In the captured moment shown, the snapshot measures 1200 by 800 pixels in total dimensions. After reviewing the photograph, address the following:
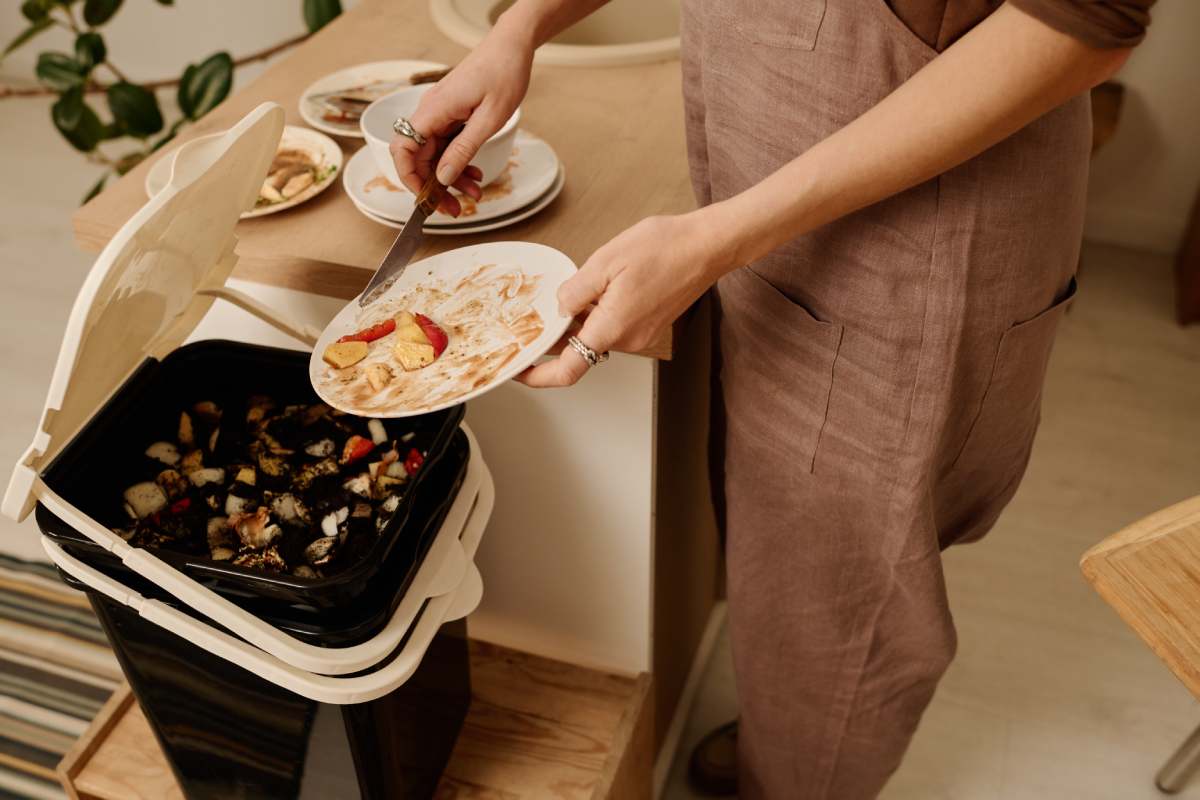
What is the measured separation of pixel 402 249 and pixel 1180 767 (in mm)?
1325

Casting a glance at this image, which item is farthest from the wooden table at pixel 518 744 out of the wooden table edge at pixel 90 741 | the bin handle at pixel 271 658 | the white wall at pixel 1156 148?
the white wall at pixel 1156 148

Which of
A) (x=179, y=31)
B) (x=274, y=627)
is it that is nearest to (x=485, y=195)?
(x=274, y=627)

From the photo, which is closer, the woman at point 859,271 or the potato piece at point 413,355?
the woman at point 859,271

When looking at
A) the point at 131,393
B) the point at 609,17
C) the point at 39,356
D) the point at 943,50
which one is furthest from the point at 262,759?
the point at 39,356

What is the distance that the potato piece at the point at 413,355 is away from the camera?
861mm

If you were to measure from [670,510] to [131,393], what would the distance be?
0.61m

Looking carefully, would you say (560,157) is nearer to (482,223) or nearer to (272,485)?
(482,223)

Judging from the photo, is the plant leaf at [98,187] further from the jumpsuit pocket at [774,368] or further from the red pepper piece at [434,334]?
the jumpsuit pocket at [774,368]

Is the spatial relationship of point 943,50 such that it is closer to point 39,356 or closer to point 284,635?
point 284,635

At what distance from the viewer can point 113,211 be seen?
1.08 meters

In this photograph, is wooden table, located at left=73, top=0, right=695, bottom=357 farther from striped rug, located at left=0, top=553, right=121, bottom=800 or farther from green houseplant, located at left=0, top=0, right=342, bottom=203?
striped rug, located at left=0, top=553, right=121, bottom=800

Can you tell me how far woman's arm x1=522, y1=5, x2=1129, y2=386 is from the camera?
2.18 ft

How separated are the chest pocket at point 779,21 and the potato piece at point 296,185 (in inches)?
20.3

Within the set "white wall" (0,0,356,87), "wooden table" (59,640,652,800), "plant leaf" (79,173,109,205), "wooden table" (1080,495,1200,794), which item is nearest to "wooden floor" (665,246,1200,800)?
"wooden table" (59,640,652,800)
